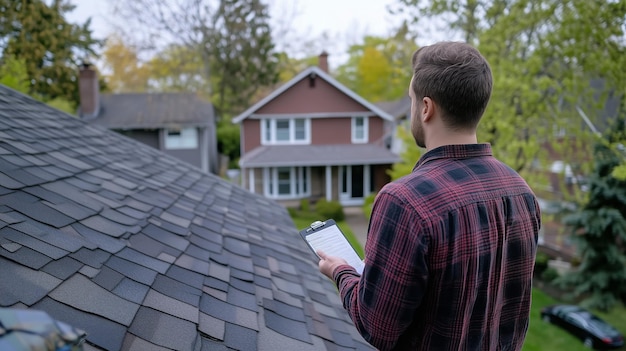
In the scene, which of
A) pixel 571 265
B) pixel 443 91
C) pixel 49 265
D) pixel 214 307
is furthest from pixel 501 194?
pixel 571 265

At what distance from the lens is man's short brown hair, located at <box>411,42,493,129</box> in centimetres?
153

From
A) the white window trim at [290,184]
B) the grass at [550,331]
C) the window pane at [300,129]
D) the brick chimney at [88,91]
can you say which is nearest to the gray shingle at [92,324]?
the grass at [550,331]

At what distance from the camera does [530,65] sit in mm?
11266

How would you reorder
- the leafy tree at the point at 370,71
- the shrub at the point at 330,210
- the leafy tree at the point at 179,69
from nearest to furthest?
the shrub at the point at 330,210 < the leafy tree at the point at 179,69 < the leafy tree at the point at 370,71

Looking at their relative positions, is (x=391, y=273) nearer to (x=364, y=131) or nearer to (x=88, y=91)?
(x=364, y=131)

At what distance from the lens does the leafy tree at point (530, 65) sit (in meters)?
10.4

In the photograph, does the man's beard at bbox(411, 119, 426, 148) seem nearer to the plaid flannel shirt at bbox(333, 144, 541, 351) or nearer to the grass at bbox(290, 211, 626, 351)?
the plaid flannel shirt at bbox(333, 144, 541, 351)

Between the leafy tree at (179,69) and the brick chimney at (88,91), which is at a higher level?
the leafy tree at (179,69)

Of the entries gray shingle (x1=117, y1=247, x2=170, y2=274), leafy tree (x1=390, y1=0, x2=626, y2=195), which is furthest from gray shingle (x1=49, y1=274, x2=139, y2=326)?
leafy tree (x1=390, y1=0, x2=626, y2=195)

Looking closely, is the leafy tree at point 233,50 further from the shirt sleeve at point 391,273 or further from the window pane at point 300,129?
the shirt sleeve at point 391,273

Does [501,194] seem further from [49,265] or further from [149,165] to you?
[149,165]

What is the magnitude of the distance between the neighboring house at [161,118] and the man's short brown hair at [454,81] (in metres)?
25.1

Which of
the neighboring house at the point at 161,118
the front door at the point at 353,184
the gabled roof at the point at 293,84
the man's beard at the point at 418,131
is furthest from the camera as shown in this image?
the neighboring house at the point at 161,118

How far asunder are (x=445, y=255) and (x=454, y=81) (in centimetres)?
60
